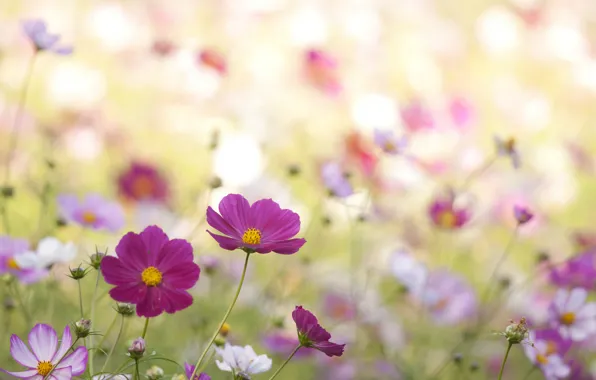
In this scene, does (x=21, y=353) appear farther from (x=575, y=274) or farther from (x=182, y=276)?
(x=575, y=274)

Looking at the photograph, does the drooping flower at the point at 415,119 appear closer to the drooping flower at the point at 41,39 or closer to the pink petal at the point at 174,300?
the drooping flower at the point at 41,39

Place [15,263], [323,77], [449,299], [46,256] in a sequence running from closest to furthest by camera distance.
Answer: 1. [46,256]
2. [15,263]
3. [449,299]
4. [323,77]

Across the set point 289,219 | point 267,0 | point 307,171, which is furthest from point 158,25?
point 289,219

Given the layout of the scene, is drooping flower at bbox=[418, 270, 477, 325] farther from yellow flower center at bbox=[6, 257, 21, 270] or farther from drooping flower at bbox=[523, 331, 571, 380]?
yellow flower center at bbox=[6, 257, 21, 270]

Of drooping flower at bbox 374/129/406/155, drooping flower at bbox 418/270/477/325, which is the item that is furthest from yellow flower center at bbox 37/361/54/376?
drooping flower at bbox 418/270/477/325

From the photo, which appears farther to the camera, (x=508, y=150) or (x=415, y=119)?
(x=415, y=119)

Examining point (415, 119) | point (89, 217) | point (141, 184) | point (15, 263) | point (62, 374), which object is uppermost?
point (415, 119)

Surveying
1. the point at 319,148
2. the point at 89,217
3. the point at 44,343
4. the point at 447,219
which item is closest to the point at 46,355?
the point at 44,343

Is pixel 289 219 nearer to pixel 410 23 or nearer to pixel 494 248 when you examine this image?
pixel 494 248
